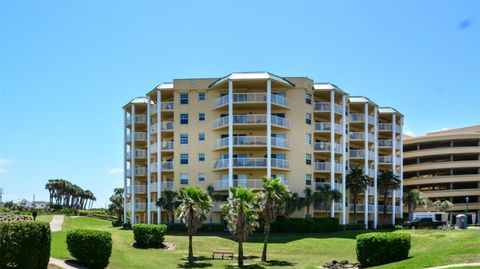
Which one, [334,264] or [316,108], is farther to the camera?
[316,108]

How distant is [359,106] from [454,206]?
35.2 metres

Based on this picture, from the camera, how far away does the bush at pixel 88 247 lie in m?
28.9

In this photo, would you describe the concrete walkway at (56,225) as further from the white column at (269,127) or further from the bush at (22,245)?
the bush at (22,245)

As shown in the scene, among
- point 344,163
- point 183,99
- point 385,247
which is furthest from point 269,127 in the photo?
point 385,247

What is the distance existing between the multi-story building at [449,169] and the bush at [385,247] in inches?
2722

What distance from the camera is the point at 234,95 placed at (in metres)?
62.3

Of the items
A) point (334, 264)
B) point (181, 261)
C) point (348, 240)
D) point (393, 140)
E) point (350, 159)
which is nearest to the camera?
point (334, 264)

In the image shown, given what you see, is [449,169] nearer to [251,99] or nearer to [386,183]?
[386,183]

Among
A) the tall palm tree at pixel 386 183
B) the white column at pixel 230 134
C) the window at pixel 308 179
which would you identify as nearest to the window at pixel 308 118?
the window at pixel 308 179

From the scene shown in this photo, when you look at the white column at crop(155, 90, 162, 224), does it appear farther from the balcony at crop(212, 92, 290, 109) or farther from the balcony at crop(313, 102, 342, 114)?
the balcony at crop(313, 102, 342, 114)

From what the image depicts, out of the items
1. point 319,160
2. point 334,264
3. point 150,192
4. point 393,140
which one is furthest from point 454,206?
point 334,264

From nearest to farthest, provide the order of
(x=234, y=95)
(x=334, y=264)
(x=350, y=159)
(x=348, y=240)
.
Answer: (x=334, y=264)
(x=348, y=240)
(x=234, y=95)
(x=350, y=159)

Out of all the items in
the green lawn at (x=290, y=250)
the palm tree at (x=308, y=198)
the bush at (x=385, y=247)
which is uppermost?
the palm tree at (x=308, y=198)

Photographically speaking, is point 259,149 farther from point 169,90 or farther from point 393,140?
point 393,140
